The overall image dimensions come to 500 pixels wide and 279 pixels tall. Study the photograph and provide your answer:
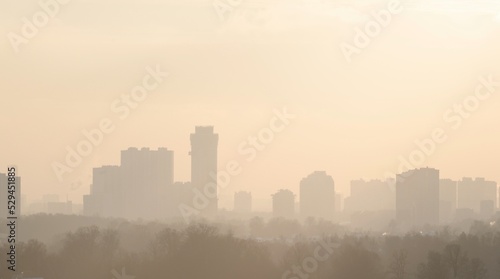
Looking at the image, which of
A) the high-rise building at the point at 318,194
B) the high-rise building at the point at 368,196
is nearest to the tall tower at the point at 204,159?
the high-rise building at the point at 318,194

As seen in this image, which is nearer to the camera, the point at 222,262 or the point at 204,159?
the point at 222,262

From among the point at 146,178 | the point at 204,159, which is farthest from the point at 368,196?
the point at 146,178

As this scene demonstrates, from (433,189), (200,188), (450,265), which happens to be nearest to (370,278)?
(450,265)

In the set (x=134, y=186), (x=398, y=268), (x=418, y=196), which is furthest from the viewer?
(x=134, y=186)

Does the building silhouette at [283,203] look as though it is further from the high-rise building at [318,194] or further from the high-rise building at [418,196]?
the high-rise building at [418,196]

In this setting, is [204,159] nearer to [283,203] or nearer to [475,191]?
[283,203]

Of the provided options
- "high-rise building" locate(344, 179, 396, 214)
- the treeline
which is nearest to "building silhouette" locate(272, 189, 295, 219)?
"high-rise building" locate(344, 179, 396, 214)

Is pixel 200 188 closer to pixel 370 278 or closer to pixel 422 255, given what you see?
pixel 422 255
